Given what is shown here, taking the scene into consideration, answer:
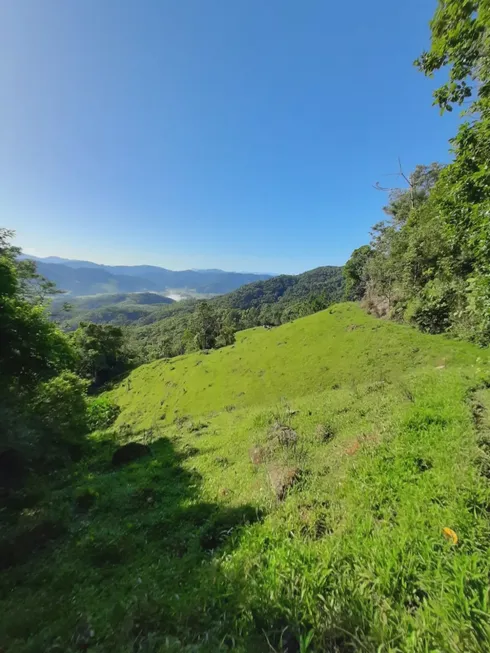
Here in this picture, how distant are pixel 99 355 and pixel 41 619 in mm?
73753

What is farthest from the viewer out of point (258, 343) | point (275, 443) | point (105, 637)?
point (258, 343)

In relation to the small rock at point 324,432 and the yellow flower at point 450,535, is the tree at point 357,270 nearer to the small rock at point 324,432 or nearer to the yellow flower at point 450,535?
the small rock at point 324,432

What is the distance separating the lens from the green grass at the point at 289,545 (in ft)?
12.1

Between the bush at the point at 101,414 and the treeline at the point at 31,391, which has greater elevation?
the treeline at the point at 31,391

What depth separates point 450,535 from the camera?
4652 millimetres

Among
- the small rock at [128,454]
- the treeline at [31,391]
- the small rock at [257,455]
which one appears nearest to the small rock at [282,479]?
the small rock at [257,455]

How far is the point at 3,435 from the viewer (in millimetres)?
10422

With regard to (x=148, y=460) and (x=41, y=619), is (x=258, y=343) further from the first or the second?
(x=41, y=619)

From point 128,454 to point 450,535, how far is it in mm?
16594

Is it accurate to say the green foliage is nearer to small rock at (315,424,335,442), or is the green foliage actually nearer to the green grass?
the green grass

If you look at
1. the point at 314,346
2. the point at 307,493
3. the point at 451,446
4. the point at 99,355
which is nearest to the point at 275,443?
the point at 307,493

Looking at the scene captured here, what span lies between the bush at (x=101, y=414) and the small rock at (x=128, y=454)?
85.4 feet

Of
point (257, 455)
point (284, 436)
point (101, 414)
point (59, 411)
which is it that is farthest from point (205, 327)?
point (257, 455)

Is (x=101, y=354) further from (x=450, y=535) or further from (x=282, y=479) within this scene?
(x=450, y=535)
